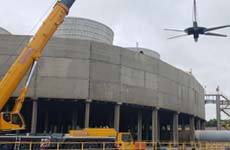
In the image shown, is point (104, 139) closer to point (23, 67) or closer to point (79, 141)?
point (79, 141)

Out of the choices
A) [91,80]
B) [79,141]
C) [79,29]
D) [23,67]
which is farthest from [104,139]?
[79,29]

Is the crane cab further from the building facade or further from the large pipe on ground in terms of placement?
the large pipe on ground

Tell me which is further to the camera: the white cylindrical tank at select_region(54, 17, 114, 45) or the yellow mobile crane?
the white cylindrical tank at select_region(54, 17, 114, 45)

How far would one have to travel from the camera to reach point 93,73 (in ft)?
119

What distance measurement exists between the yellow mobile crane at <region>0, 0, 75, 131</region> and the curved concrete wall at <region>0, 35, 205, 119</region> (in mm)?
17423

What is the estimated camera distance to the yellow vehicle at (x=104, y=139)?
26156mm

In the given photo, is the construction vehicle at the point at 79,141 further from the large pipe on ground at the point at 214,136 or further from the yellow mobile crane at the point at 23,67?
the large pipe on ground at the point at 214,136

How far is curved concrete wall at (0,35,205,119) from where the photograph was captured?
34906 millimetres

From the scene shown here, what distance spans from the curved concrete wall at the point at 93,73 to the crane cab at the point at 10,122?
1803cm

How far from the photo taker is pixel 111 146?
26.4 meters

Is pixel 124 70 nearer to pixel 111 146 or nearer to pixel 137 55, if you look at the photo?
pixel 137 55

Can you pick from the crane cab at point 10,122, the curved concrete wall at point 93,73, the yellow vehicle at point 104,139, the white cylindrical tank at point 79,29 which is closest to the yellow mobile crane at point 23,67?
the crane cab at point 10,122

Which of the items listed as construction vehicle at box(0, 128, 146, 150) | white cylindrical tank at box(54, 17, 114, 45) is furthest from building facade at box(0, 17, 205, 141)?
white cylindrical tank at box(54, 17, 114, 45)

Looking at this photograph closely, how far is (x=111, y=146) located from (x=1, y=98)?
1237cm
